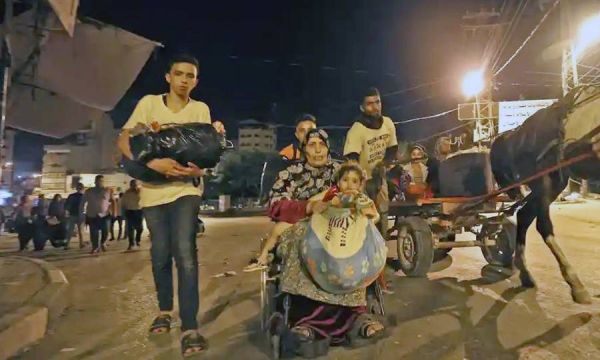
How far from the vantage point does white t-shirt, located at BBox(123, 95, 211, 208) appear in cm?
403

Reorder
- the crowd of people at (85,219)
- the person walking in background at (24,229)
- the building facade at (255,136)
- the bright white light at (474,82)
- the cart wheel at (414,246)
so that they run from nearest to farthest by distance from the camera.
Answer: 1. the cart wheel at (414,246)
2. the crowd of people at (85,219)
3. the person walking in background at (24,229)
4. the bright white light at (474,82)
5. the building facade at (255,136)

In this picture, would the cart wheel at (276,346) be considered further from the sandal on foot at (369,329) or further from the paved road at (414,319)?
the sandal on foot at (369,329)

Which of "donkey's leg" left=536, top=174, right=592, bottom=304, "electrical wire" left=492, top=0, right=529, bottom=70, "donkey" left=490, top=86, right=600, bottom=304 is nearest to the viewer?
"donkey's leg" left=536, top=174, right=592, bottom=304

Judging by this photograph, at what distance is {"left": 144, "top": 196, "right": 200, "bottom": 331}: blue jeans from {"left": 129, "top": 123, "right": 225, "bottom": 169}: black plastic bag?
0.38m

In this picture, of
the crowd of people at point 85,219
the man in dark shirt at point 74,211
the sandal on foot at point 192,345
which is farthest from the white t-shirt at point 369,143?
the man in dark shirt at point 74,211

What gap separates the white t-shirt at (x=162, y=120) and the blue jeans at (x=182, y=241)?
2.1 inches

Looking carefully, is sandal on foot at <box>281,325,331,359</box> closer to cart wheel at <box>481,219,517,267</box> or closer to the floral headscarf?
the floral headscarf

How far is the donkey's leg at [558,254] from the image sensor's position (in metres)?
5.27

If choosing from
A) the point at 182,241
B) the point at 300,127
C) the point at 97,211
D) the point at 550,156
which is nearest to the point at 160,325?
the point at 182,241

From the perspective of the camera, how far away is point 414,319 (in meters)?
4.95

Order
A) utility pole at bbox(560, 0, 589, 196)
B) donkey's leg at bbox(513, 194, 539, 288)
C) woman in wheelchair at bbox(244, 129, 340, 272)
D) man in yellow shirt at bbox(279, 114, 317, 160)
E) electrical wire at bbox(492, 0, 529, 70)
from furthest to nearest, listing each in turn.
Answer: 1. electrical wire at bbox(492, 0, 529, 70)
2. utility pole at bbox(560, 0, 589, 196)
3. donkey's leg at bbox(513, 194, 539, 288)
4. man in yellow shirt at bbox(279, 114, 317, 160)
5. woman in wheelchair at bbox(244, 129, 340, 272)

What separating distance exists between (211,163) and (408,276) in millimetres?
4233

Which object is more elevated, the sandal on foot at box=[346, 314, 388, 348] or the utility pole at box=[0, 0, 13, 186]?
the utility pole at box=[0, 0, 13, 186]

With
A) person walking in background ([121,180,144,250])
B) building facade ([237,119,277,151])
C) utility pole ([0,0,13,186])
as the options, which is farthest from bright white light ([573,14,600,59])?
building facade ([237,119,277,151])
